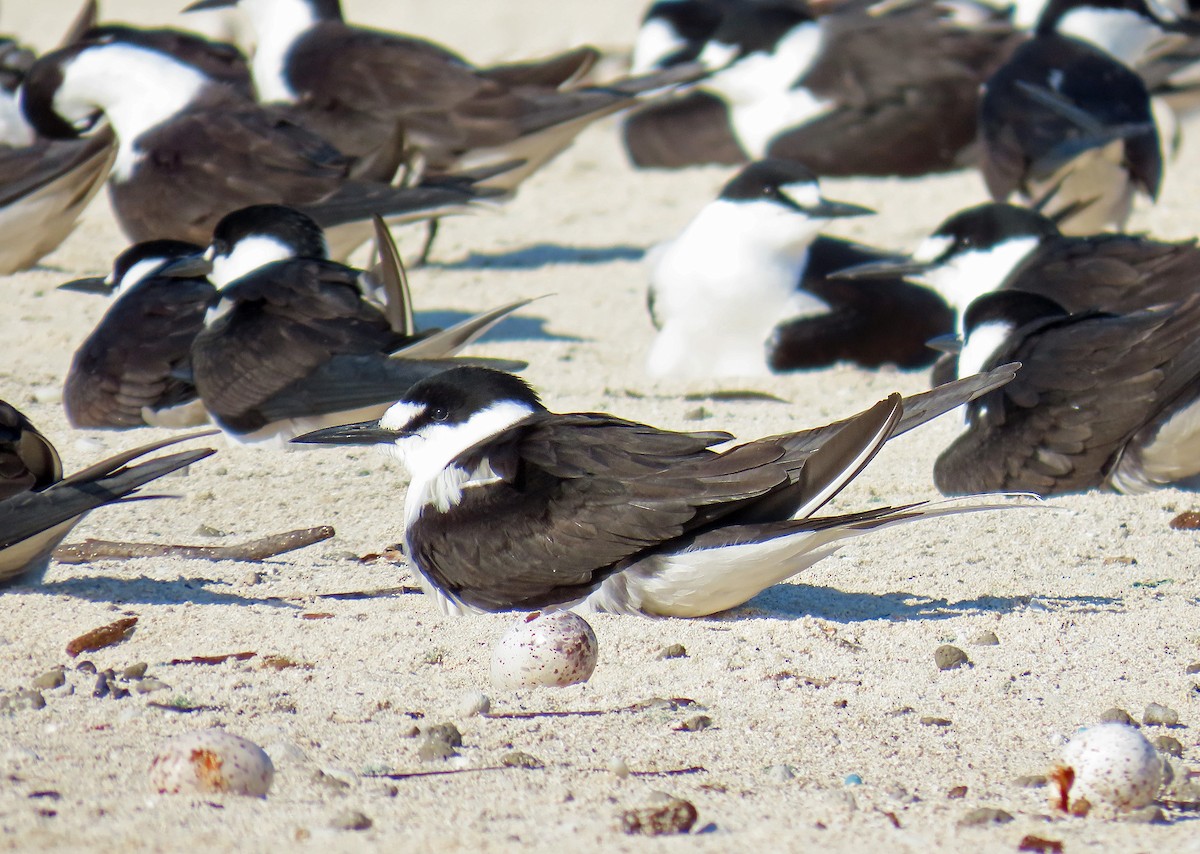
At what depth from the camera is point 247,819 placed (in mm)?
2035

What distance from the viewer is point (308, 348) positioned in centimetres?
464

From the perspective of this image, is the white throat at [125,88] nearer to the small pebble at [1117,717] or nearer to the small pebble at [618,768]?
the small pebble at [618,768]

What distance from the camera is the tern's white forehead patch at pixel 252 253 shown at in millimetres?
5242

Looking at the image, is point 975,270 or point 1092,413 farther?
point 975,270

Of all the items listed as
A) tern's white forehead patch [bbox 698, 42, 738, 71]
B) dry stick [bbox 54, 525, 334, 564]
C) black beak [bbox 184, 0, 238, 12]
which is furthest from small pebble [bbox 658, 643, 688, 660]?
tern's white forehead patch [bbox 698, 42, 738, 71]

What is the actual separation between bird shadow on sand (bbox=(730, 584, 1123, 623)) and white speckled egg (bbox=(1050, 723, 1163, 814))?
81 centimetres

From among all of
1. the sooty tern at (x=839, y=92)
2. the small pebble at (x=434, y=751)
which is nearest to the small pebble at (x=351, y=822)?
the small pebble at (x=434, y=751)

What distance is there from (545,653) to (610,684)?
131 mm

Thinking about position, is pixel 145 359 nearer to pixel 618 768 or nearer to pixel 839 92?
pixel 618 768

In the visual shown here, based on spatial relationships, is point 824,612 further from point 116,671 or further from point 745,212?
point 745,212

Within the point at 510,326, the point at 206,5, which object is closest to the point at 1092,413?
the point at 510,326

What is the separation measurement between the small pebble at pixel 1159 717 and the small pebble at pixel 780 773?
59 cm

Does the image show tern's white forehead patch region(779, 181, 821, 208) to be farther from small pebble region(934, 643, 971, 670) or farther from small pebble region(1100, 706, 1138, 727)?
small pebble region(1100, 706, 1138, 727)

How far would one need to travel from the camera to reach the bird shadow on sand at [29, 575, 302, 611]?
3.03 metres
